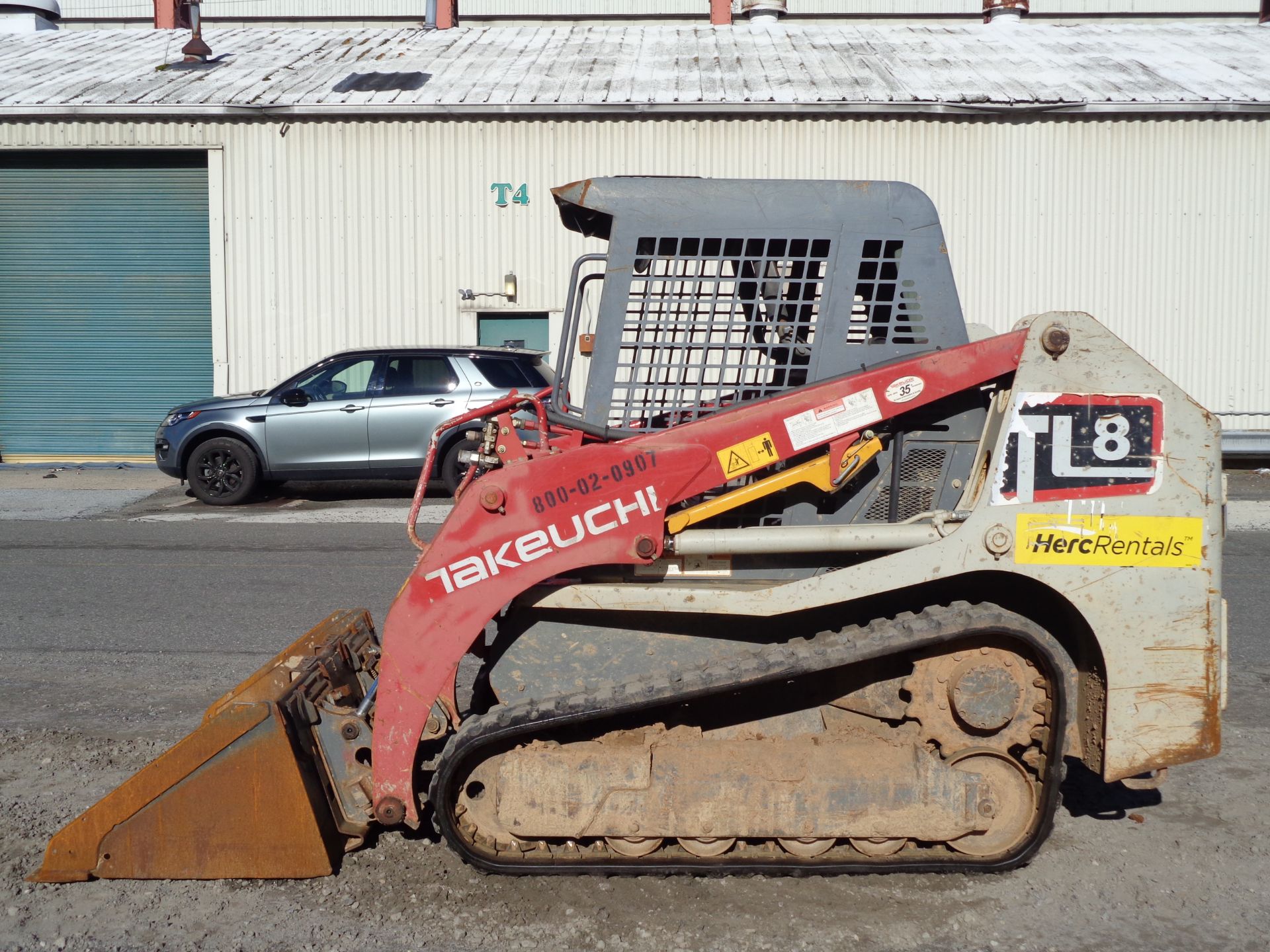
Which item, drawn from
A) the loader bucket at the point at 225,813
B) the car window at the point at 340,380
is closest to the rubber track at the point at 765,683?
the loader bucket at the point at 225,813

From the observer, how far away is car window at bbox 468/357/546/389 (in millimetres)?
13484

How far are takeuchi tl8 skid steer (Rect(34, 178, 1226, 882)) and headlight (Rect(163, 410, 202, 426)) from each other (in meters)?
10.4

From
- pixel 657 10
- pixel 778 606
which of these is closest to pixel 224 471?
pixel 778 606

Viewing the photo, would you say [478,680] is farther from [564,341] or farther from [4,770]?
[4,770]

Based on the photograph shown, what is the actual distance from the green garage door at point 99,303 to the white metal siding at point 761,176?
0.73 m

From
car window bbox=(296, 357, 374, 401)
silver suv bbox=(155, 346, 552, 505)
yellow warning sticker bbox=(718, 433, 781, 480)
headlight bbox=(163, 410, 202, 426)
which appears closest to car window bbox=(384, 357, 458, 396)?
silver suv bbox=(155, 346, 552, 505)

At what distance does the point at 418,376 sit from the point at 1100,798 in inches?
404

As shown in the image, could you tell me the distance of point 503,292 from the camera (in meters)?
17.1

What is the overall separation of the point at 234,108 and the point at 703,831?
15.7 m

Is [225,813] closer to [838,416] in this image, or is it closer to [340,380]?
[838,416]

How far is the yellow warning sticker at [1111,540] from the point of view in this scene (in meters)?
3.76

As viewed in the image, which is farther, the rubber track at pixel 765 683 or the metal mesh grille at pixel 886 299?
the metal mesh grille at pixel 886 299

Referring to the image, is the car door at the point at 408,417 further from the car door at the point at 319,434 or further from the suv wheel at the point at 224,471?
the suv wheel at the point at 224,471

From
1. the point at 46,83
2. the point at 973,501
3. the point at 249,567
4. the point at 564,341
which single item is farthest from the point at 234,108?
the point at 973,501
